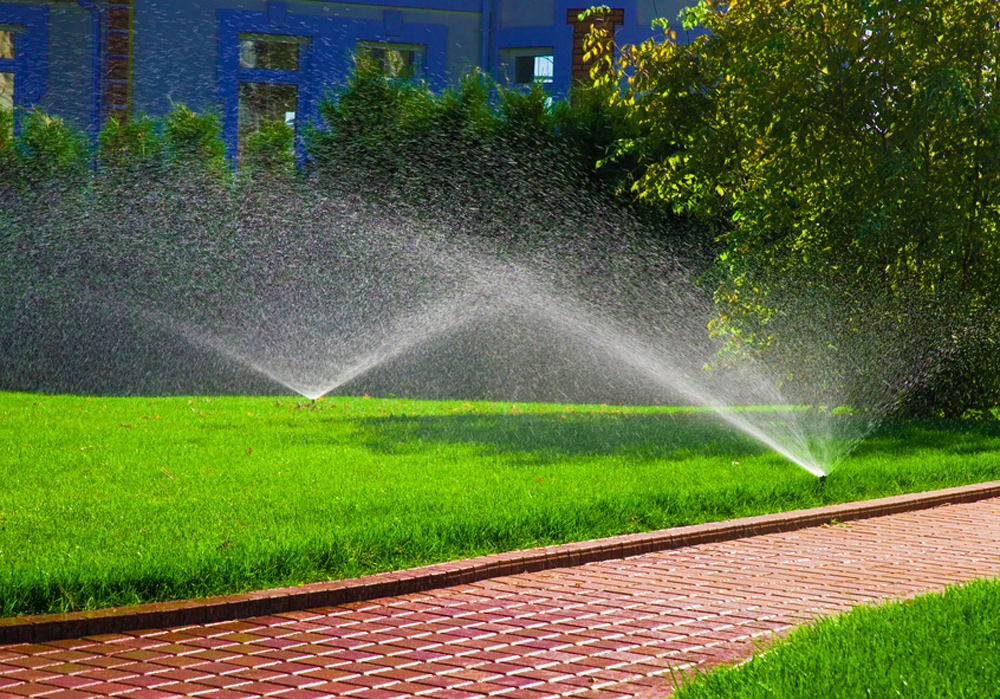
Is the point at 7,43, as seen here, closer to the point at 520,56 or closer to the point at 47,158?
the point at 47,158

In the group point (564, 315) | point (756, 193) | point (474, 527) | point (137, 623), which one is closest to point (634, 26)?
point (564, 315)

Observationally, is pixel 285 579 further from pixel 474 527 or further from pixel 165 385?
pixel 165 385

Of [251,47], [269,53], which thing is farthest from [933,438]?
[251,47]

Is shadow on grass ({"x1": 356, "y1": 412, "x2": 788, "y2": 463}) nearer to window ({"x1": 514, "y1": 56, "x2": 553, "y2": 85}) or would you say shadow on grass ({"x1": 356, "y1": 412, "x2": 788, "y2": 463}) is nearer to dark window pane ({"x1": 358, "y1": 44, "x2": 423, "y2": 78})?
dark window pane ({"x1": 358, "y1": 44, "x2": 423, "y2": 78})

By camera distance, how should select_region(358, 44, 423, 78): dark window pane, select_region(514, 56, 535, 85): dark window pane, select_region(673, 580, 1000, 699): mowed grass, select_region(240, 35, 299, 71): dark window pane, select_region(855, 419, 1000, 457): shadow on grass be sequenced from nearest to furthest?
select_region(673, 580, 1000, 699): mowed grass
select_region(855, 419, 1000, 457): shadow on grass
select_region(358, 44, 423, 78): dark window pane
select_region(240, 35, 299, 71): dark window pane
select_region(514, 56, 535, 85): dark window pane

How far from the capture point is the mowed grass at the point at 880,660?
4.44 metres

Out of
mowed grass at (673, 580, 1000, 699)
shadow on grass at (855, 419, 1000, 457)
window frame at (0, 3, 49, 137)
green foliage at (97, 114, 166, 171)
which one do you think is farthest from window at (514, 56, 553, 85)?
mowed grass at (673, 580, 1000, 699)

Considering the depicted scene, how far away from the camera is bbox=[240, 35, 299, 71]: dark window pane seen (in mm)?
24172

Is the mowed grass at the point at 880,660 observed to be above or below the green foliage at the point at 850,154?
below

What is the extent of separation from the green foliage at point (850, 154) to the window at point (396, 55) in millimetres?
7870

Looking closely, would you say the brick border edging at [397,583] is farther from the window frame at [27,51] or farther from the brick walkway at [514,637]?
the window frame at [27,51]

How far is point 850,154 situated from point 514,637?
11987 mm

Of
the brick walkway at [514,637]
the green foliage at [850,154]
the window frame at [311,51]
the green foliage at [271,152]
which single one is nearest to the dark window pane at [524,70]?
the window frame at [311,51]

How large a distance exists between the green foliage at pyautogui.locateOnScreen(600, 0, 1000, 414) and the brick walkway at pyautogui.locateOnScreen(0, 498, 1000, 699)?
27.5 ft
